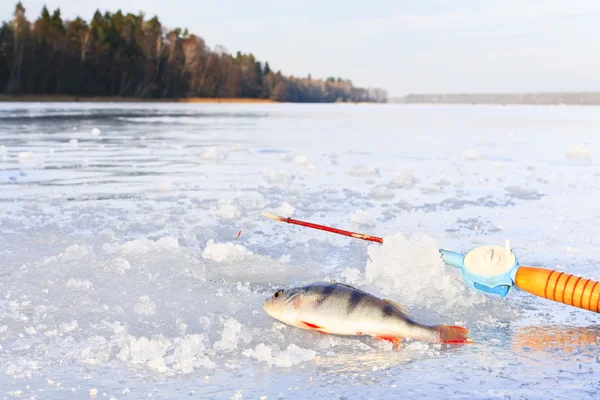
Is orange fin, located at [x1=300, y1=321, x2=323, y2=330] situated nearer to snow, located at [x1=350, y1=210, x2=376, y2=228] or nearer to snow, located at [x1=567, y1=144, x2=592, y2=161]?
snow, located at [x1=350, y1=210, x2=376, y2=228]

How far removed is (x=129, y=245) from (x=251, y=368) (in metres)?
2.34

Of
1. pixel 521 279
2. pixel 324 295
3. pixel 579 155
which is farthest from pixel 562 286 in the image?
pixel 579 155

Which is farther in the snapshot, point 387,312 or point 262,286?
point 262,286

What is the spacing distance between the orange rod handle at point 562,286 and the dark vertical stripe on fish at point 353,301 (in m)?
0.88

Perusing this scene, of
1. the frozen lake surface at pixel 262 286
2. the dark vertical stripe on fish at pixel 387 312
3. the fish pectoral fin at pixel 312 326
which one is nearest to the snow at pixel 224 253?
the frozen lake surface at pixel 262 286

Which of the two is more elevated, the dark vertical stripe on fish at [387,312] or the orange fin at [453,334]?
the dark vertical stripe on fish at [387,312]

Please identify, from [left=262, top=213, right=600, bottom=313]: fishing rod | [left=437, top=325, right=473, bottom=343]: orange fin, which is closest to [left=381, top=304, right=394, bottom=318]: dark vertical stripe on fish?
[left=437, top=325, right=473, bottom=343]: orange fin

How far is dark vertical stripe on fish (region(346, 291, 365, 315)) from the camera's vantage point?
3199 millimetres

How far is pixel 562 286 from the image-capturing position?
3404 mm

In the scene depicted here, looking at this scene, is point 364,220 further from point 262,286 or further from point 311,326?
point 311,326

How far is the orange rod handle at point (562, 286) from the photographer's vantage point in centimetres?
333

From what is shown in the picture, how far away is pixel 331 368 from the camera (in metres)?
2.94

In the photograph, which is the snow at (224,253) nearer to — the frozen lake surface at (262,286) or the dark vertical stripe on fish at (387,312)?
the frozen lake surface at (262,286)

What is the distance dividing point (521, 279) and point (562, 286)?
0.20 meters
